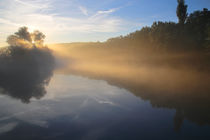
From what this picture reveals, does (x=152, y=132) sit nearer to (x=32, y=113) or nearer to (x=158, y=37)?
(x=32, y=113)

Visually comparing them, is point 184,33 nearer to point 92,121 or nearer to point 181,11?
point 181,11

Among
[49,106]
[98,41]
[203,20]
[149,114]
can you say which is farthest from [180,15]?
[98,41]

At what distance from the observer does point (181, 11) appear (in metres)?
56.4

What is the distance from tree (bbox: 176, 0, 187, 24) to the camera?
55.8 metres

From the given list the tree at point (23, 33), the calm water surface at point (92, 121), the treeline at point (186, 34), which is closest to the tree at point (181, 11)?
the treeline at point (186, 34)

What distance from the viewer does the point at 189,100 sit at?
40.3 feet

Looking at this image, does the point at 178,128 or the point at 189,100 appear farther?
the point at 189,100

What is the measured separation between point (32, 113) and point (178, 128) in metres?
10.8

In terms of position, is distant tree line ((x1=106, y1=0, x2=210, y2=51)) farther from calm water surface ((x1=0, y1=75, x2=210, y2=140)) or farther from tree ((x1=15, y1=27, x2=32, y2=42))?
tree ((x1=15, y1=27, x2=32, y2=42))

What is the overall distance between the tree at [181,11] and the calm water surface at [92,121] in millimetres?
60355

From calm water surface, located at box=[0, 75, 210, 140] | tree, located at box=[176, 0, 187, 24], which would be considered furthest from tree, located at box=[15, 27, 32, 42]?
tree, located at box=[176, 0, 187, 24]

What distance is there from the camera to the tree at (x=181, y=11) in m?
55.8

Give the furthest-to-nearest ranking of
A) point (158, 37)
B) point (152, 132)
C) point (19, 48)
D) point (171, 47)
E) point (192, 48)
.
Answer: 1. point (158, 37)
2. point (171, 47)
3. point (192, 48)
4. point (19, 48)
5. point (152, 132)

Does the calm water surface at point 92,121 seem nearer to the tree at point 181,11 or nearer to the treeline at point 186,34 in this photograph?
the treeline at point 186,34
